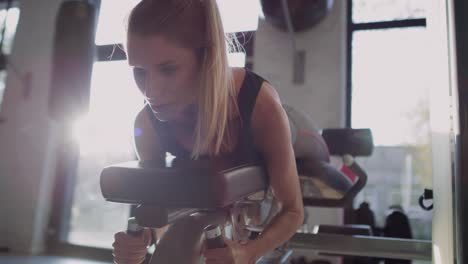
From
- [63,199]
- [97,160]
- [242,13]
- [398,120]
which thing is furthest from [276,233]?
[63,199]

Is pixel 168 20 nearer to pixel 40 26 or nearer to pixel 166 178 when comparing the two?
pixel 166 178

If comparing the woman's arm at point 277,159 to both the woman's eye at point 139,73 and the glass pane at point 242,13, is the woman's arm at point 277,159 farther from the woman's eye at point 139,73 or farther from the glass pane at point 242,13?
the glass pane at point 242,13

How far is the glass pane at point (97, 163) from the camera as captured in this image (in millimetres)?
2062

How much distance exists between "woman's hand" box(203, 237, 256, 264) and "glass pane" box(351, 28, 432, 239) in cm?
131

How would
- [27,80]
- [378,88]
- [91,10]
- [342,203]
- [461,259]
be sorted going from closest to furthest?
[461,259] < [91,10] < [342,203] < [378,88] < [27,80]

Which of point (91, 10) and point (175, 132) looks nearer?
point (175, 132)

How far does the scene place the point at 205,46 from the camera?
596mm

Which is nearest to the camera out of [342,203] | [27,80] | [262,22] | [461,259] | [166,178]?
[166,178]

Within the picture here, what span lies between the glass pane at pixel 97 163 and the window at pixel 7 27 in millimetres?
794

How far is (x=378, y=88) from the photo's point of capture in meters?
1.85

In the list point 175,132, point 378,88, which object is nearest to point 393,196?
point 378,88

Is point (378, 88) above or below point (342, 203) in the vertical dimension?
above

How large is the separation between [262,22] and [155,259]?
63.3 inches

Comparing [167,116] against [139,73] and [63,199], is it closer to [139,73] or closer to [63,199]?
[139,73]
